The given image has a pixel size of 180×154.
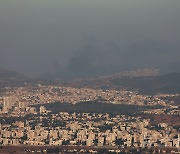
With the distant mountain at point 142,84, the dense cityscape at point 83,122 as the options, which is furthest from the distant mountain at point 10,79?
the dense cityscape at point 83,122

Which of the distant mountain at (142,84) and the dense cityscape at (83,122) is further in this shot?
the distant mountain at (142,84)

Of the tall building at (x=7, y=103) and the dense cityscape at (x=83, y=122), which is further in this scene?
the tall building at (x=7, y=103)

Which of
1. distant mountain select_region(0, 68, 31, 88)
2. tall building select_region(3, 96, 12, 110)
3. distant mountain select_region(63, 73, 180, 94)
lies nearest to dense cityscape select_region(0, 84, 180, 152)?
tall building select_region(3, 96, 12, 110)

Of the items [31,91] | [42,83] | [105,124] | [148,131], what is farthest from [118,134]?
[42,83]

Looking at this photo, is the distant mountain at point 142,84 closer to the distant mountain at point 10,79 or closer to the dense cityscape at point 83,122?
the distant mountain at point 10,79

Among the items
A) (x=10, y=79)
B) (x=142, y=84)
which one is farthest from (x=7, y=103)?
(x=10, y=79)

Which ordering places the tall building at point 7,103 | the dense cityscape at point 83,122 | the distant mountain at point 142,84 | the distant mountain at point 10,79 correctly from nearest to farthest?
the dense cityscape at point 83,122
the tall building at point 7,103
the distant mountain at point 142,84
the distant mountain at point 10,79

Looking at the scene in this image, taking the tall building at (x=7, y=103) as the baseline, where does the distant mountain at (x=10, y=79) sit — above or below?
above

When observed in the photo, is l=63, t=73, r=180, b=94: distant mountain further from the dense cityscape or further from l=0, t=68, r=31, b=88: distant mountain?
the dense cityscape

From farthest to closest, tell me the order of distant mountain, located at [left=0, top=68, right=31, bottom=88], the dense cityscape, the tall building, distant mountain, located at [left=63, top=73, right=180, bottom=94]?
distant mountain, located at [left=0, top=68, right=31, bottom=88], distant mountain, located at [left=63, top=73, right=180, bottom=94], the tall building, the dense cityscape

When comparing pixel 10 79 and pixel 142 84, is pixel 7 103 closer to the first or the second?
pixel 142 84

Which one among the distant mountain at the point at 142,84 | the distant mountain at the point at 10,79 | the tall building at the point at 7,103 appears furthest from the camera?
the distant mountain at the point at 10,79

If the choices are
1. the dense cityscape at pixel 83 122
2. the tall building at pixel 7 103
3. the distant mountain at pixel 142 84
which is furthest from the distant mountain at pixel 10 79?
the tall building at pixel 7 103

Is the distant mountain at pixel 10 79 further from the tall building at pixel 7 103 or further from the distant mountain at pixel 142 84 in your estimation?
the tall building at pixel 7 103
